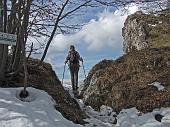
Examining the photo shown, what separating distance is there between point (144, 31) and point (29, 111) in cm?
1970

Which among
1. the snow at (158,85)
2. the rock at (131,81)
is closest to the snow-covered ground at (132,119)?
the snow at (158,85)

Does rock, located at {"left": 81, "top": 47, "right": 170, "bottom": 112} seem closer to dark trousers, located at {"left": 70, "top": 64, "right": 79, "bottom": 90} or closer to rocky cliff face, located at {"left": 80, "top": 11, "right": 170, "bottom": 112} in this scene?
rocky cliff face, located at {"left": 80, "top": 11, "right": 170, "bottom": 112}

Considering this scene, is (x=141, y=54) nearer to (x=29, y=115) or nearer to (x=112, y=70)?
(x=112, y=70)

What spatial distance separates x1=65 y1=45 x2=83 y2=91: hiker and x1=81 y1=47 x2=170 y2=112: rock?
79 cm

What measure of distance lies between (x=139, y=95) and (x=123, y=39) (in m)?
18.8

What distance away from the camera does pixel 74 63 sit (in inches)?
843

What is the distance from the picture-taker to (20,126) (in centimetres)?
955

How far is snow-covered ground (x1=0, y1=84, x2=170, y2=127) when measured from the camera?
9838 mm

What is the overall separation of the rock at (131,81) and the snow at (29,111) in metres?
4.02

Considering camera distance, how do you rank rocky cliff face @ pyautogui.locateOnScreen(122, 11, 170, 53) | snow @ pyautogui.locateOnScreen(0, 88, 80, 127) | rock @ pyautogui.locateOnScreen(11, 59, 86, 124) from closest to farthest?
snow @ pyautogui.locateOnScreen(0, 88, 80, 127) < rock @ pyautogui.locateOnScreen(11, 59, 86, 124) < rocky cliff face @ pyautogui.locateOnScreen(122, 11, 170, 53)

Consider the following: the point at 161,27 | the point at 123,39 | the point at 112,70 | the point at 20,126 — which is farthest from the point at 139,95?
the point at 123,39

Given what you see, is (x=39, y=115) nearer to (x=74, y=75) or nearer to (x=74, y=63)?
(x=74, y=63)

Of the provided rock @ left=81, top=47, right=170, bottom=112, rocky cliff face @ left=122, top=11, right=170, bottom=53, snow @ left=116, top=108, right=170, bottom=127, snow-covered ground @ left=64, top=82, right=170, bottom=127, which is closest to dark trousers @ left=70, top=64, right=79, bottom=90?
rock @ left=81, top=47, right=170, bottom=112

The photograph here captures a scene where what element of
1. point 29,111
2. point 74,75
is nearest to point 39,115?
point 29,111
